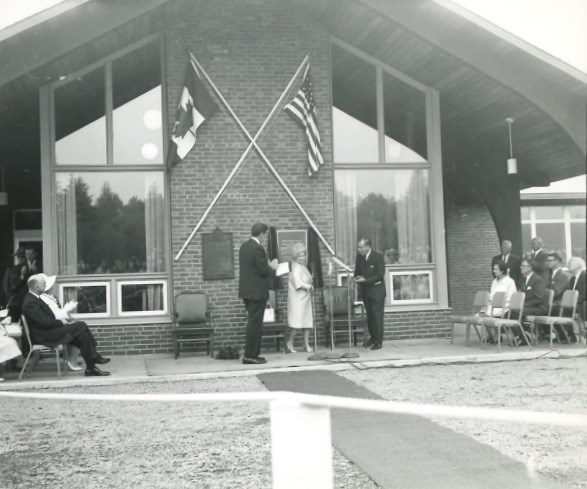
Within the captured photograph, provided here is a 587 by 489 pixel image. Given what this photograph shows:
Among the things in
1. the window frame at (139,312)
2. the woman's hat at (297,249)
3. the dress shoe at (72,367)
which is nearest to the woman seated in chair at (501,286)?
the woman's hat at (297,249)

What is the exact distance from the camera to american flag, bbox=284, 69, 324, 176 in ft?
36.9

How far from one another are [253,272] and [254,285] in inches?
6.4

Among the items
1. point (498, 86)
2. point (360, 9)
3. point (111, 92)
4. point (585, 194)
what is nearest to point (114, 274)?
point (111, 92)

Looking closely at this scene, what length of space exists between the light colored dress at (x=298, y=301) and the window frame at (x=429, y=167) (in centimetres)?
158

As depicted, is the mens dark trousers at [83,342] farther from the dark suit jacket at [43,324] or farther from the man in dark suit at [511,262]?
the man in dark suit at [511,262]

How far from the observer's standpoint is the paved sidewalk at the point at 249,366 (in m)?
8.68

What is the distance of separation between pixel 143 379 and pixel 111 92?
4.43 meters

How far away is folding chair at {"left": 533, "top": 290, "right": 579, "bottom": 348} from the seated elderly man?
5.77 metres

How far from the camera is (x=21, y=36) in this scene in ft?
29.9

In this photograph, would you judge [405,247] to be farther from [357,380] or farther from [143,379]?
[143,379]

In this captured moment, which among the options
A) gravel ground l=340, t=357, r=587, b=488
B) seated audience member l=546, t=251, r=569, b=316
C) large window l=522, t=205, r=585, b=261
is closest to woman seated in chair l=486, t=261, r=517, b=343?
seated audience member l=546, t=251, r=569, b=316

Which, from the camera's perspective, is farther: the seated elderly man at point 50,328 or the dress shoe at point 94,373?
the dress shoe at point 94,373

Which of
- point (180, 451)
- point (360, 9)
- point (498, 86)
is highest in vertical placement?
point (360, 9)

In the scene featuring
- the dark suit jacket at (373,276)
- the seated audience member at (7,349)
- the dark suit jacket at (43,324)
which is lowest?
the seated audience member at (7,349)
